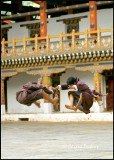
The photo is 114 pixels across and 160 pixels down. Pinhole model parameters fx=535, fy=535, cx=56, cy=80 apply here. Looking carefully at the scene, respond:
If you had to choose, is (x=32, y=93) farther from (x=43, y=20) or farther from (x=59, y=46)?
(x=43, y=20)

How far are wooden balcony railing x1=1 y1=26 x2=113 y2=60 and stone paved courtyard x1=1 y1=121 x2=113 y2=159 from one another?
501 cm

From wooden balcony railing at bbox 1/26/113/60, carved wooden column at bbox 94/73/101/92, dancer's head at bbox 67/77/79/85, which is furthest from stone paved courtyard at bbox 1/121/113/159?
dancer's head at bbox 67/77/79/85

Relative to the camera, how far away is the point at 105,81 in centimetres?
3747

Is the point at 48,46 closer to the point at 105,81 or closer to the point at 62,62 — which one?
the point at 62,62

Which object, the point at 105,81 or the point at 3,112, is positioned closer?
the point at 105,81

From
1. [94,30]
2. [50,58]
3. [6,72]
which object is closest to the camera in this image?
[94,30]

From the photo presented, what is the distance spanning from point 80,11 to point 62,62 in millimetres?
4085

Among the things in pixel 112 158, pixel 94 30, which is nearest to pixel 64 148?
pixel 112 158

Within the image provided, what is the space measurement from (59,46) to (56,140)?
23.7 ft

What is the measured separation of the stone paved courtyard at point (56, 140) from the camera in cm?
2744

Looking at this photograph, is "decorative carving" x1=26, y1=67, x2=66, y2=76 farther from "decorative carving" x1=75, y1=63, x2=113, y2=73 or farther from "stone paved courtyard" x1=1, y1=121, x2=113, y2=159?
"stone paved courtyard" x1=1, y1=121, x2=113, y2=159

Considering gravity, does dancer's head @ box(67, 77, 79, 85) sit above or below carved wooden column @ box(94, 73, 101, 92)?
above

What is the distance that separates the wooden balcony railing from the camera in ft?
112

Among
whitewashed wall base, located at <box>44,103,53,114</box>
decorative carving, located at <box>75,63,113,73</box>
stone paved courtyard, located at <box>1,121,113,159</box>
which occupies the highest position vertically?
decorative carving, located at <box>75,63,113,73</box>
